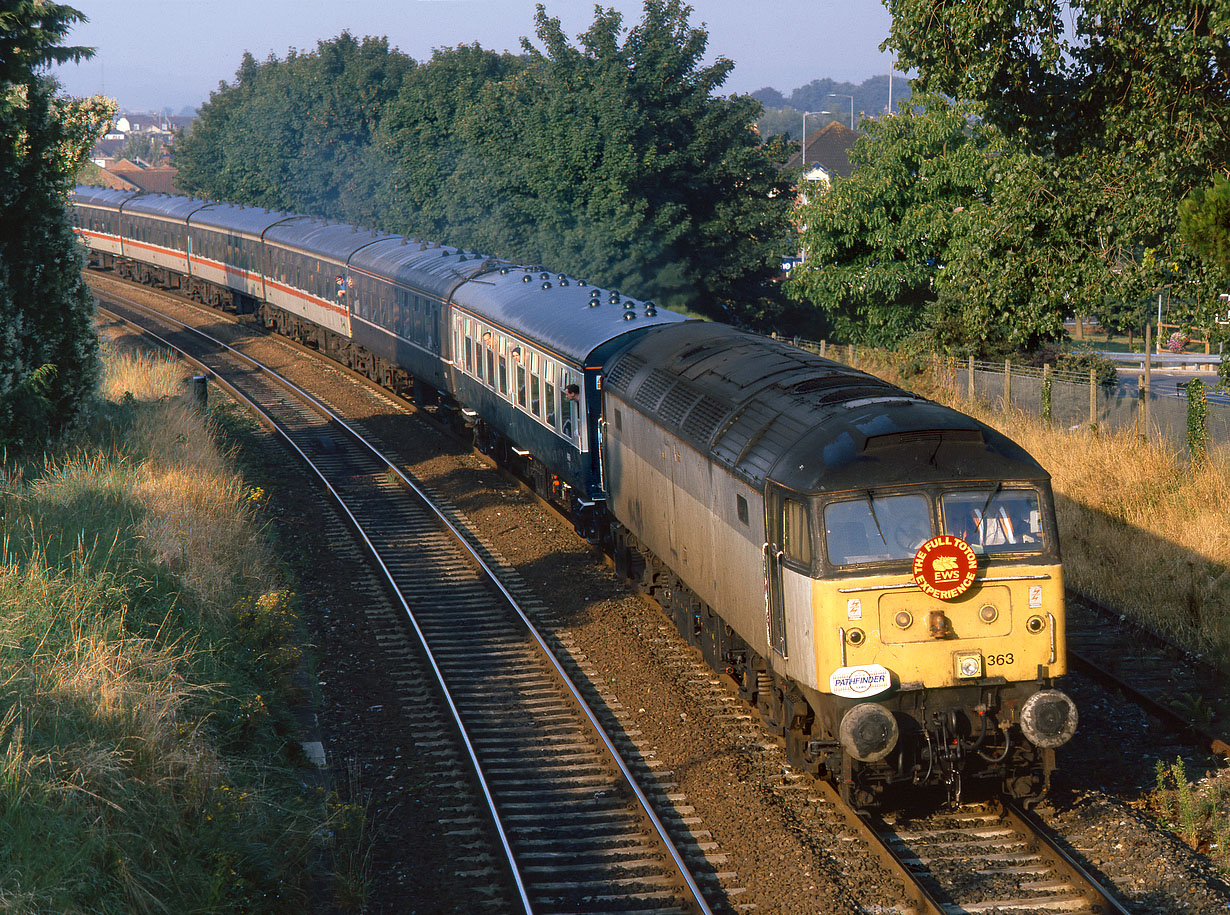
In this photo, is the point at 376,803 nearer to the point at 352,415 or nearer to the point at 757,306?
the point at 352,415

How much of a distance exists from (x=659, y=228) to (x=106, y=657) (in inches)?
1088

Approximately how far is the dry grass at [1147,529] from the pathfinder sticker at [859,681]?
580 cm

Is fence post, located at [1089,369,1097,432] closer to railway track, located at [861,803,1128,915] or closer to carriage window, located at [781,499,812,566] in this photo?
railway track, located at [861,803,1128,915]

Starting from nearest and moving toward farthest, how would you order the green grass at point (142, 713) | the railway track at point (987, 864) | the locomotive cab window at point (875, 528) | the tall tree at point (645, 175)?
the green grass at point (142, 713) → the railway track at point (987, 864) → the locomotive cab window at point (875, 528) → the tall tree at point (645, 175)

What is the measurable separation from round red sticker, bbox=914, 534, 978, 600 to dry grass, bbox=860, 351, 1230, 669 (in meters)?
5.46

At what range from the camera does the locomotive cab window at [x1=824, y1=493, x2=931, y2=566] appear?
31.2 ft

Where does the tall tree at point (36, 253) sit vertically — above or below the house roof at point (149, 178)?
below

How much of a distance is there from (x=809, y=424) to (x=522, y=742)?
433 cm

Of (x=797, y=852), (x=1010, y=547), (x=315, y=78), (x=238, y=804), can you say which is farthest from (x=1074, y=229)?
(x=315, y=78)

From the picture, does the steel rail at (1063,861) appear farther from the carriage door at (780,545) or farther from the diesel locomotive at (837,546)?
the carriage door at (780,545)

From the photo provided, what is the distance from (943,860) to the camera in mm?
9406

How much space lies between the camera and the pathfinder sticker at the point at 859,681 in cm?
943

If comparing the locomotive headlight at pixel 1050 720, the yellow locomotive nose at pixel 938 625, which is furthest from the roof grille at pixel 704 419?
the locomotive headlight at pixel 1050 720

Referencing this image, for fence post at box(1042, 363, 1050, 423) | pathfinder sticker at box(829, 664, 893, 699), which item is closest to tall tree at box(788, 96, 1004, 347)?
fence post at box(1042, 363, 1050, 423)
